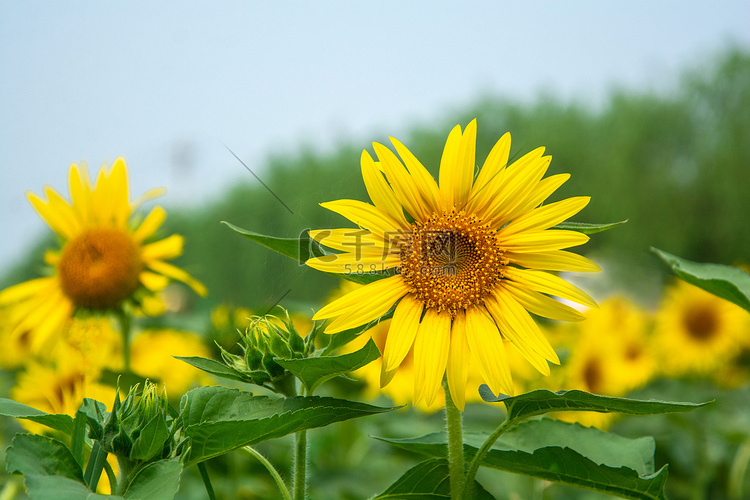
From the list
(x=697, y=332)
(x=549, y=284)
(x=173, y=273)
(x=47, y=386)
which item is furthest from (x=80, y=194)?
(x=697, y=332)

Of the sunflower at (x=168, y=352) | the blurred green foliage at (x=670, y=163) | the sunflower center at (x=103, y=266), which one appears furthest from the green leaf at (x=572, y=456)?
the blurred green foliage at (x=670, y=163)

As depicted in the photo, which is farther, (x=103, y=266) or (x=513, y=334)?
(x=103, y=266)

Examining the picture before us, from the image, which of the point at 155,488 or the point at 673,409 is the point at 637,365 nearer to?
the point at 673,409

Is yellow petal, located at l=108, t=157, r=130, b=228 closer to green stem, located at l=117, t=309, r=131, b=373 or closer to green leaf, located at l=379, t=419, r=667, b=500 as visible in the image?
green stem, located at l=117, t=309, r=131, b=373

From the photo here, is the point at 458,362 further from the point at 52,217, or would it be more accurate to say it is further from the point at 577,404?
the point at 52,217

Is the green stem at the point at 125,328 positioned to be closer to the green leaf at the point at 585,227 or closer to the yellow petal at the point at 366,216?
the yellow petal at the point at 366,216
